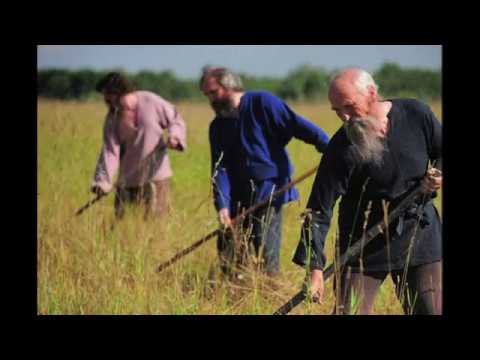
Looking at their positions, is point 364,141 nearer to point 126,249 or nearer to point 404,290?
point 404,290

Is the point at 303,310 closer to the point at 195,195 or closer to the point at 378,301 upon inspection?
the point at 378,301

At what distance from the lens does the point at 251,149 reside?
5.15 meters

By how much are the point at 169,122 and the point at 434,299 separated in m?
3.35

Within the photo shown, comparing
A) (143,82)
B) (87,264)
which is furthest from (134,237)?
(143,82)

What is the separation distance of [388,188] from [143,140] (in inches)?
124

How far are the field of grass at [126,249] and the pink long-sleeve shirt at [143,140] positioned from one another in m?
0.29

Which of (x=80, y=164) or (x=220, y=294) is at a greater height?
(x=80, y=164)

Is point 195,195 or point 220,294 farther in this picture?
point 195,195

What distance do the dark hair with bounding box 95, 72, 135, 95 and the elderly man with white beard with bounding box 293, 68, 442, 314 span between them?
3.04m

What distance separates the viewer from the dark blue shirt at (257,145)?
16.8 ft

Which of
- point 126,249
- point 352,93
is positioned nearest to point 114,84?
point 126,249

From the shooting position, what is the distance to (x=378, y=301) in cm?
470

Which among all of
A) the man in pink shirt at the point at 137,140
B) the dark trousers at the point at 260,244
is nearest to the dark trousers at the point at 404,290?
the dark trousers at the point at 260,244

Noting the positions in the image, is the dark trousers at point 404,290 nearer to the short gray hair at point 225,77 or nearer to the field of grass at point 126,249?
the field of grass at point 126,249
